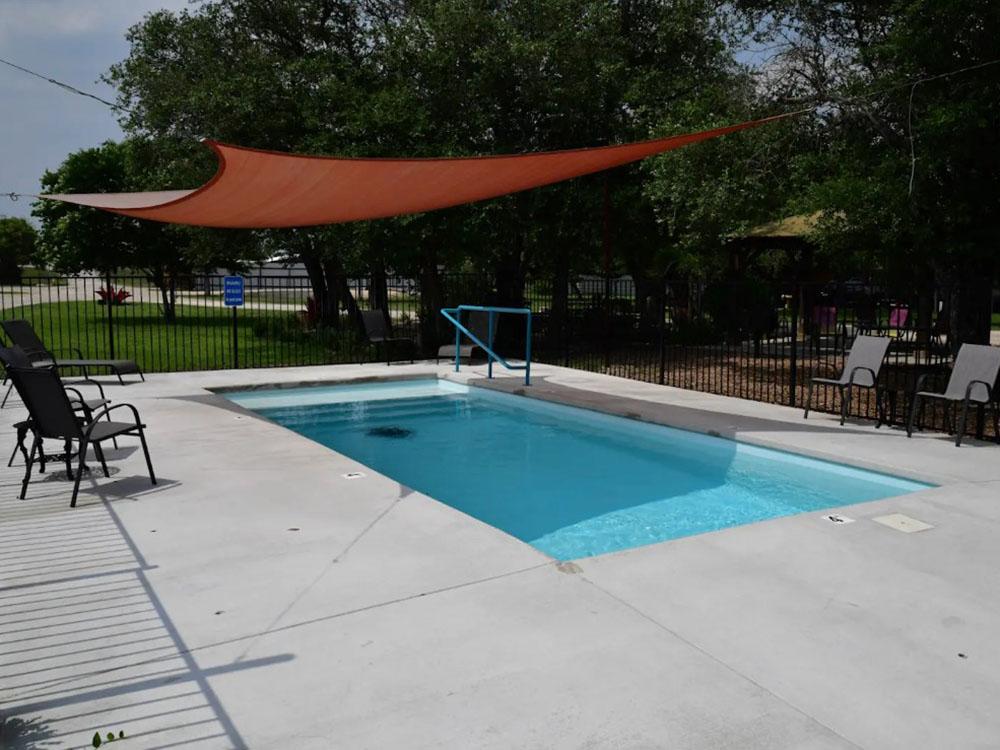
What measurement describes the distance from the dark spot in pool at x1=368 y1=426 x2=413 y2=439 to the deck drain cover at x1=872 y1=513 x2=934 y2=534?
513 centimetres

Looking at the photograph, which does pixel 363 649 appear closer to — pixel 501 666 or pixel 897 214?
pixel 501 666

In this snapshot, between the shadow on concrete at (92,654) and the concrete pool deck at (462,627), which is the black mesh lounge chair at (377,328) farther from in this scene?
the shadow on concrete at (92,654)

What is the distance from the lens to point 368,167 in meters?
6.41

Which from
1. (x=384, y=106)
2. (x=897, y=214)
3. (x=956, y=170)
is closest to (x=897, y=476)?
(x=897, y=214)

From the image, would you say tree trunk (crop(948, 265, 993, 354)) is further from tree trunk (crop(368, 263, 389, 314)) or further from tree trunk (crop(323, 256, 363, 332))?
tree trunk (crop(323, 256, 363, 332))

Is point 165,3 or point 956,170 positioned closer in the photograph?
point 956,170

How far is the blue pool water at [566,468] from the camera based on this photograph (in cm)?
596

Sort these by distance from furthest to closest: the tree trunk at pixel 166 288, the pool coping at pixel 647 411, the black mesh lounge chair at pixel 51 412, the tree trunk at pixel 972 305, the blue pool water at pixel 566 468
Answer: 1. the tree trunk at pixel 166 288
2. the tree trunk at pixel 972 305
3. the pool coping at pixel 647 411
4. the blue pool water at pixel 566 468
5. the black mesh lounge chair at pixel 51 412

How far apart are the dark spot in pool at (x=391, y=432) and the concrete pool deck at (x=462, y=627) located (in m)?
3.24

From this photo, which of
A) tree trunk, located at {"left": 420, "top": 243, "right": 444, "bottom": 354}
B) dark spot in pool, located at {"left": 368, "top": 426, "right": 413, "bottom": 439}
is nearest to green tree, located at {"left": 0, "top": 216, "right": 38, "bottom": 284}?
tree trunk, located at {"left": 420, "top": 243, "right": 444, "bottom": 354}

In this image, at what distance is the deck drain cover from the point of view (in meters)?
4.61

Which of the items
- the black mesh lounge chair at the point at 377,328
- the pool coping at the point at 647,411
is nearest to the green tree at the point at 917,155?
the pool coping at the point at 647,411

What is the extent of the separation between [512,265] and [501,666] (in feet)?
43.7

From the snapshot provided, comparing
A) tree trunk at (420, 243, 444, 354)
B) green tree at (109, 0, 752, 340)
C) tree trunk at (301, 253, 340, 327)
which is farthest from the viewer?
tree trunk at (301, 253, 340, 327)
